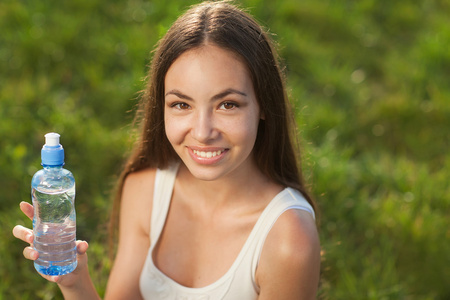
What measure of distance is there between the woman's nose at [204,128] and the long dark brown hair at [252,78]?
0.68ft

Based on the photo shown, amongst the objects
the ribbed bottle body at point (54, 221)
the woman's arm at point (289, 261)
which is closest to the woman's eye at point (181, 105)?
the ribbed bottle body at point (54, 221)

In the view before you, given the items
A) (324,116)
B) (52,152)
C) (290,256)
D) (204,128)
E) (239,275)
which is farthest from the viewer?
(324,116)

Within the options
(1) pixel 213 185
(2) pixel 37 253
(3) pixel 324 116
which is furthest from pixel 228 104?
(3) pixel 324 116

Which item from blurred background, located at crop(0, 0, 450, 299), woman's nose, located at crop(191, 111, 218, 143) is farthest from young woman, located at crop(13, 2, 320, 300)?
blurred background, located at crop(0, 0, 450, 299)

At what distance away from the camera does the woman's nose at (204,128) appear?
2088 mm

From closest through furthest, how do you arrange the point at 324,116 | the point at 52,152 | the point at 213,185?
the point at 52,152 → the point at 213,185 → the point at 324,116

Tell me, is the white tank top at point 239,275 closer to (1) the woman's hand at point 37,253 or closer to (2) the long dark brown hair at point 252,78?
(2) the long dark brown hair at point 252,78

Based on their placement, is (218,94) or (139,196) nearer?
(218,94)

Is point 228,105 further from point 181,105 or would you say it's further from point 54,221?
point 54,221

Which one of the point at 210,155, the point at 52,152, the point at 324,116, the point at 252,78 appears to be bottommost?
the point at 324,116

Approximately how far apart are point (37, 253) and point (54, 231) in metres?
0.21

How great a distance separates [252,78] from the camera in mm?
2168

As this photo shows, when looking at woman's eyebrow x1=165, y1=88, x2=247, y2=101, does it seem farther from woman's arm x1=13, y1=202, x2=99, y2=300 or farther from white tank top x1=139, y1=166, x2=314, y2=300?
woman's arm x1=13, y1=202, x2=99, y2=300

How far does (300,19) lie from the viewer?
5.68m
